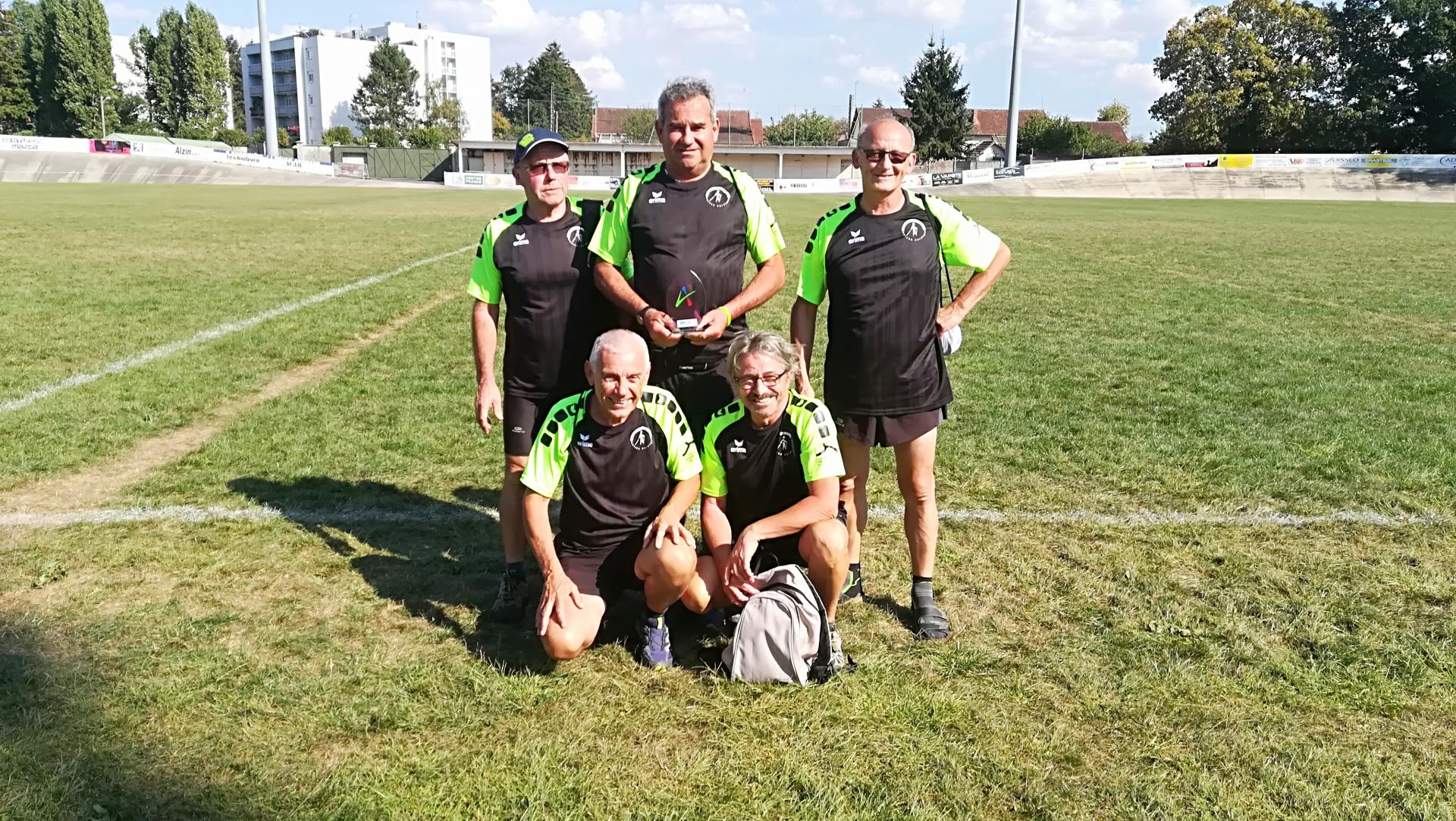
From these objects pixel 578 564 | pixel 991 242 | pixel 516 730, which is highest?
pixel 991 242

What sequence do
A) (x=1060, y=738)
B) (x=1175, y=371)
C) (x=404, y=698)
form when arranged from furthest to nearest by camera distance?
1. (x=1175, y=371)
2. (x=404, y=698)
3. (x=1060, y=738)

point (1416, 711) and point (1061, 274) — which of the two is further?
point (1061, 274)

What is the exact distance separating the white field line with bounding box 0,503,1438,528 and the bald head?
84.8 inches

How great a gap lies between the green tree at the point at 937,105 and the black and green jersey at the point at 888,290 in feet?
200

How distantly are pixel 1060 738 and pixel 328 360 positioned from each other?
278 inches

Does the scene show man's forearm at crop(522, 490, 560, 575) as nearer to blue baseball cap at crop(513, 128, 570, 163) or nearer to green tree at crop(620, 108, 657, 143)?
blue baseball cap at crop(513, 128, 570, 163)

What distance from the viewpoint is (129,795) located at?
2584mm

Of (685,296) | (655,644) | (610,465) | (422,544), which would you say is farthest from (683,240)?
(422,544)

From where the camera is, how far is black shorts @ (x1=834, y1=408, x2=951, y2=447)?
372 cm

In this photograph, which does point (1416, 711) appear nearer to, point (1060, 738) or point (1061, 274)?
point (1060, 738)

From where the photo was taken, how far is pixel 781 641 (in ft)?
10.6

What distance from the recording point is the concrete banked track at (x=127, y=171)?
45438 millimetres

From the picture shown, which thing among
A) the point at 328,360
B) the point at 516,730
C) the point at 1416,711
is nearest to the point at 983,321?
the point at 328,360

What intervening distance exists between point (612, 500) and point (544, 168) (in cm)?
128
